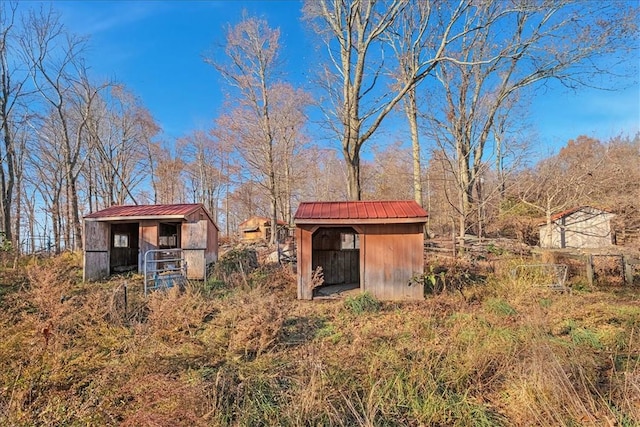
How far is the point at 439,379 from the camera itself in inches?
162

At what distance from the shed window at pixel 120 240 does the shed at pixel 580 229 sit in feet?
72.9

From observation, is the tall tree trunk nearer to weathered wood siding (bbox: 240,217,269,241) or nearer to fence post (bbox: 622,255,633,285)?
fence post (bbox: 622,255,633,285)

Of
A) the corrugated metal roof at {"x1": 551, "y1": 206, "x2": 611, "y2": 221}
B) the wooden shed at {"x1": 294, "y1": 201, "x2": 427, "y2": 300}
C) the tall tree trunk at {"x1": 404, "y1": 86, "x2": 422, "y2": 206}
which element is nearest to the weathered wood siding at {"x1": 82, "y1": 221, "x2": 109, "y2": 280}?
the wooden shed at {"x1": 294, "y1": 201, "x2": 427, "y2": 300}

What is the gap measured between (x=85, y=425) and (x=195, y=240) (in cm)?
842

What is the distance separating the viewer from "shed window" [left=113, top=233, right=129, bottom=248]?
45.9ft

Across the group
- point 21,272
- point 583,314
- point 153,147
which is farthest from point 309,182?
point 583,314

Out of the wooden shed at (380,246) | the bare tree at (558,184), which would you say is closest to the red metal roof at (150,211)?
the wooden shed at (380,246)

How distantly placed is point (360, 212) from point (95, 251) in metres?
9.74

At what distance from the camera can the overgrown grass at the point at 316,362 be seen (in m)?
3.54

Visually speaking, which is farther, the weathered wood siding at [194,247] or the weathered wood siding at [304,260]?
the weathered wood siding at [194,247]

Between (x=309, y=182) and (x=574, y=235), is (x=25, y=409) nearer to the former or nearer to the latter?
(x=574, y=235)

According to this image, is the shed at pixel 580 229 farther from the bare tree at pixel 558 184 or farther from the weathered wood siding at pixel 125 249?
the weathered wood siding at pixel 125 249

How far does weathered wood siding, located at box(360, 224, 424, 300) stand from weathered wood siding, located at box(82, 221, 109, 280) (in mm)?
9565

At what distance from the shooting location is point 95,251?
1159 cm
